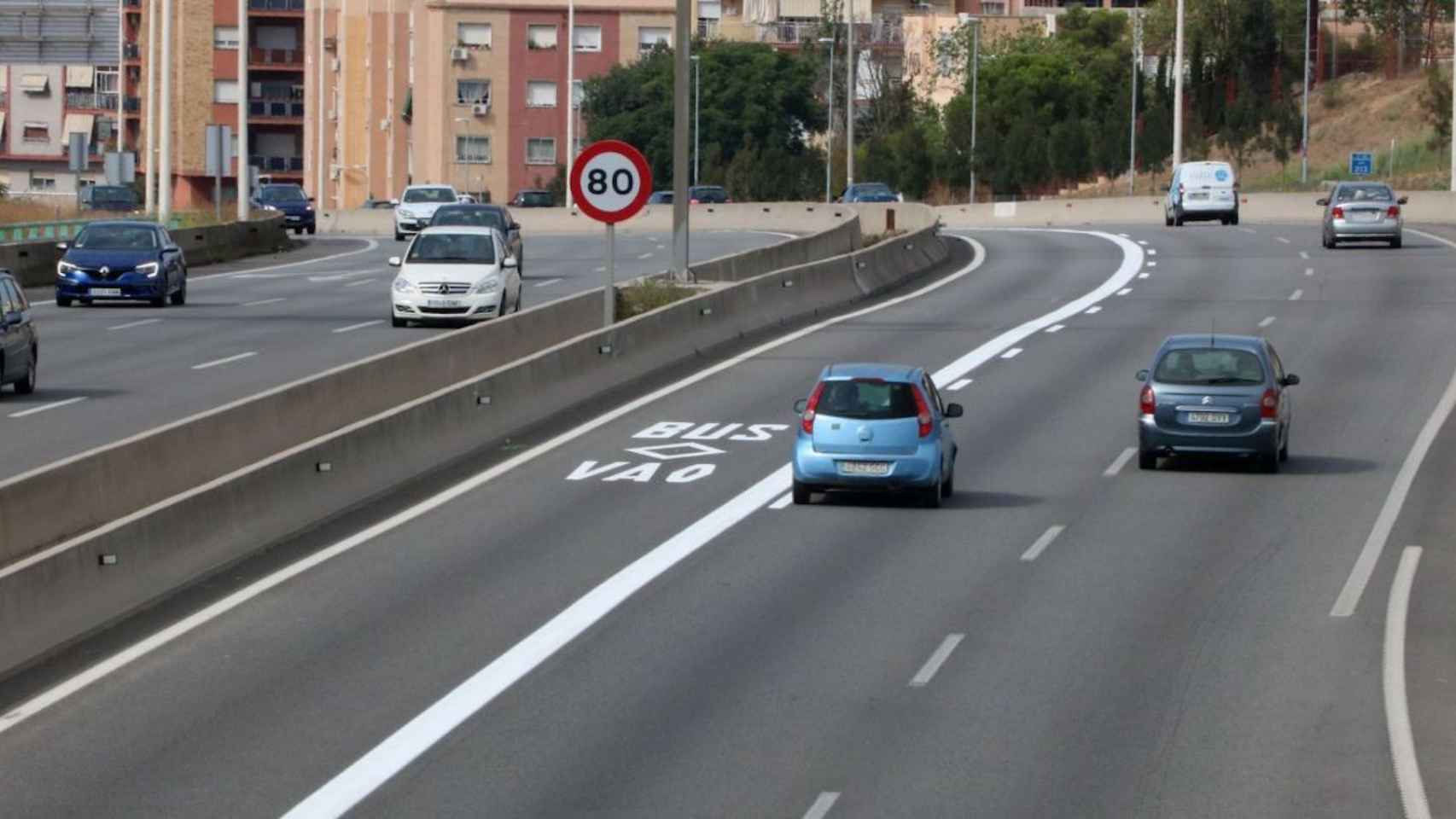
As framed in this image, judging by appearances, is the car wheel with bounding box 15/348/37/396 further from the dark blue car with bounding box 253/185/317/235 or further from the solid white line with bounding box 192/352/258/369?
the dark blue car with bounding box 253/185/317/235

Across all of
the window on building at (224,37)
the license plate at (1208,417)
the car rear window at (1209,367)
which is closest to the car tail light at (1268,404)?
the car rear window at (1209,367)

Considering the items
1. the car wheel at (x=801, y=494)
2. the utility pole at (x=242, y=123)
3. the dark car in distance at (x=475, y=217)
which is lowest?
the car wheel at (x=801, y=494)

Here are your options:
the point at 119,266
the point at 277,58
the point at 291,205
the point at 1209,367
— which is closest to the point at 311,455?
the point at 1209,367

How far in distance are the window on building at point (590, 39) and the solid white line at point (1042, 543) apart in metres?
117

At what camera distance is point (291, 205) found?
80.3 metres

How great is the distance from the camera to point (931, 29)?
160375 mm

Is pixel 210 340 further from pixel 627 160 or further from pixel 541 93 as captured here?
pixel 541 93

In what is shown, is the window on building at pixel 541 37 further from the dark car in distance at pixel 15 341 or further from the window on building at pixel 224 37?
the dark car in distance at pixel 15 341

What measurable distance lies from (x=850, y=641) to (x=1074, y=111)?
126567 millimetres

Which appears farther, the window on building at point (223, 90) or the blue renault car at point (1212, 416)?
the window on building at point (223, 90)

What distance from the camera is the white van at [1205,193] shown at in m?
73.0

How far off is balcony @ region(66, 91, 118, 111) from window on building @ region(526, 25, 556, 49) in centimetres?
4467

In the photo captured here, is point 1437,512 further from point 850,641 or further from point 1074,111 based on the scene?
point 1074,111

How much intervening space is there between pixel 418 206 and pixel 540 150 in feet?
199
